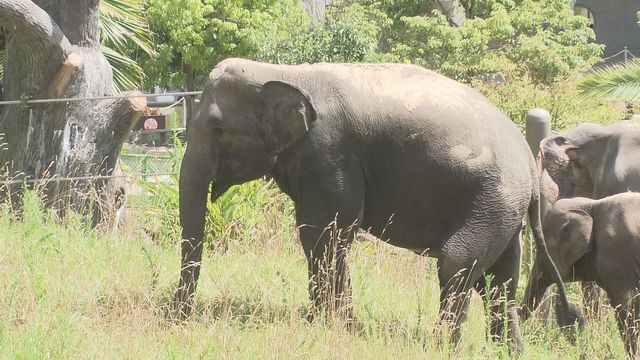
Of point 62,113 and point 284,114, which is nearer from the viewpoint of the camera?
point 284,114

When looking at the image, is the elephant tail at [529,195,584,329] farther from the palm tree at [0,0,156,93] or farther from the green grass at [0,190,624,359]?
the palm tree at [0,0,156,93]

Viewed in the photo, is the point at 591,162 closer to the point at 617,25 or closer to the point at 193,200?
the point at 193,200

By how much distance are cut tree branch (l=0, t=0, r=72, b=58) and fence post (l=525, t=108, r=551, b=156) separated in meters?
4.03

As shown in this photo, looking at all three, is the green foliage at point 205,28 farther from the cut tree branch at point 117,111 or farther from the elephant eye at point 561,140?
the elephant eye at point 561,140

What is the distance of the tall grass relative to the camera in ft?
19.2

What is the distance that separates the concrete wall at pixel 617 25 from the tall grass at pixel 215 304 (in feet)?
125

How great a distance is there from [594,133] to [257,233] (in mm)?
2869

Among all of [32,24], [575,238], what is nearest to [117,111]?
[32,24]

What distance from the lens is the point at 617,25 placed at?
45281mm

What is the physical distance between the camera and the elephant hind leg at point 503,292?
695cm

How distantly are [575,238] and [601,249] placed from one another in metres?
0.20

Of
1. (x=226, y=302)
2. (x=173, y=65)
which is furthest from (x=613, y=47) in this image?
(x=226, y=302)

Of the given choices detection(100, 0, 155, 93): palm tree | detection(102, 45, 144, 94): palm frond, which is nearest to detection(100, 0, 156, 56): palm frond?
detection(100, 0, 155, 93): palm tree

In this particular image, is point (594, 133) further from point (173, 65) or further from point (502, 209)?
point (173, 65)
